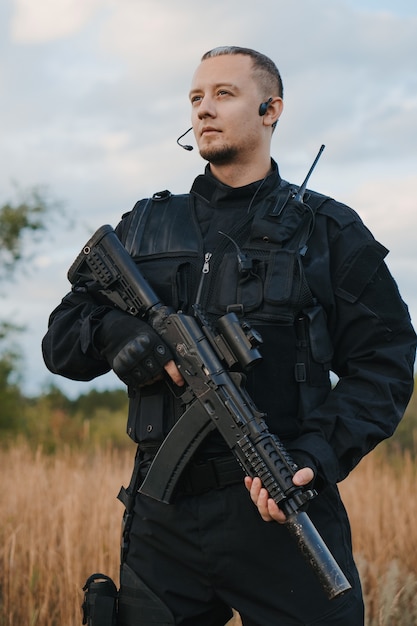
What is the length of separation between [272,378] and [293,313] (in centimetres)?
21

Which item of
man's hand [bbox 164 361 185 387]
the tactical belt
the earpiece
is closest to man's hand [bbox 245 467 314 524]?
the tactical belt

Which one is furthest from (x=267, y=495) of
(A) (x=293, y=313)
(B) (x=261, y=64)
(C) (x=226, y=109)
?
(B) (x=261, y=64)

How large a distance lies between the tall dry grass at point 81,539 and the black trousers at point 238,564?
1146 millimetres

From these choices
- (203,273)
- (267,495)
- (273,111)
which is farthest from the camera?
(273,111)

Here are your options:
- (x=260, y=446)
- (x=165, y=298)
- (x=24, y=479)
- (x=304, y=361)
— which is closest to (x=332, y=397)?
(x=304, y=361)

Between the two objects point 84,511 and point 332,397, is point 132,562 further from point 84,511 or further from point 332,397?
point 84,511

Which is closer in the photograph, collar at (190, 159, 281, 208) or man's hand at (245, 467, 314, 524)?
man's hand at (245, 467, 314, 524)

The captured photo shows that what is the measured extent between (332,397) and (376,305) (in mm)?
328

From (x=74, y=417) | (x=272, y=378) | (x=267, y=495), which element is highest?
(x=74, y=417)

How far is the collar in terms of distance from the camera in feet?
9.82

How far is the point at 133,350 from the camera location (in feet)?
8.87

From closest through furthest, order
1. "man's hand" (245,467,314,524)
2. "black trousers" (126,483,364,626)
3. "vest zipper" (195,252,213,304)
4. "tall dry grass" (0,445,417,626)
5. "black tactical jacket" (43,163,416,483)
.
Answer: "man's hand" (245,467,314,524), "black trousers" (126,483,364,626), "black tactical jacket" (43,163,416,483), "vest zipper" (195,252,213,304), "tall dry grass" (0,445,417,626)

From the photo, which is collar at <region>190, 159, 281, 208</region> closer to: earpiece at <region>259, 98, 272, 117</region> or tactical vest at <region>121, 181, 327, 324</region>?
tactical vest at <region>121, 181, 327, 324</region>

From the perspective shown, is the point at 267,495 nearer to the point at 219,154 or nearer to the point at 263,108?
the point at 219,154
